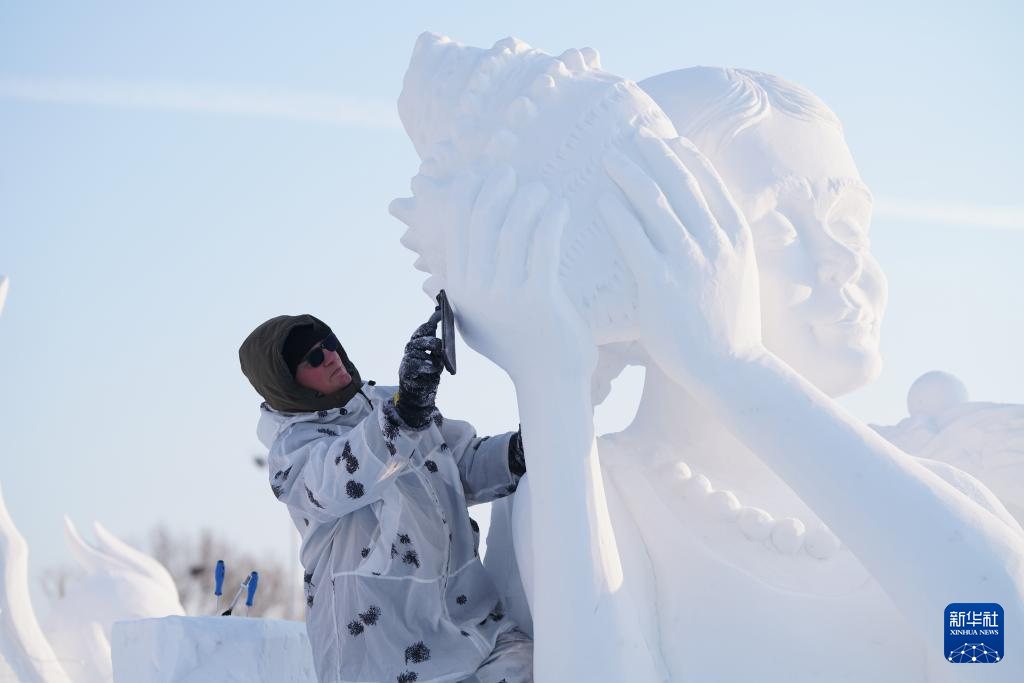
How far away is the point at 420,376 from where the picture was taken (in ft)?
9.49

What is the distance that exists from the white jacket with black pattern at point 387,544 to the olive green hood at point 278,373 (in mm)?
36

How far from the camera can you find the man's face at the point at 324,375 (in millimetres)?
3414

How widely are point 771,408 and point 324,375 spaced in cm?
132

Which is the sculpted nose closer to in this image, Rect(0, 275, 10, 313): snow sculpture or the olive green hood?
the olive green hood

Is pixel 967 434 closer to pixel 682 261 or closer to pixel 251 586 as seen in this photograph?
pixel 682 261

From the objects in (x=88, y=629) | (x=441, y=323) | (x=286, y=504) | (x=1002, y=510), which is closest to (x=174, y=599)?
(x=88, y=629)

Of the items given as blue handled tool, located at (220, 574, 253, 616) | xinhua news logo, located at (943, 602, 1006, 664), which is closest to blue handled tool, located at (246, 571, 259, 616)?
blue handled tool, located at (220, 574, 253, 616)

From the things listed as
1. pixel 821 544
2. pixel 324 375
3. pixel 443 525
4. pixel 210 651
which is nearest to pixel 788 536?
pixel 821 544

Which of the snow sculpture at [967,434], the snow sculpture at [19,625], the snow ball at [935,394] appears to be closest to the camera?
the snow sculpture at [967,434]

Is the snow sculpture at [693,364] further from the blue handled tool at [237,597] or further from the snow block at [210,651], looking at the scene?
the blue handled tool at [237,597]

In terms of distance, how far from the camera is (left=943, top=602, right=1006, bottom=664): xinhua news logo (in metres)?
2.48

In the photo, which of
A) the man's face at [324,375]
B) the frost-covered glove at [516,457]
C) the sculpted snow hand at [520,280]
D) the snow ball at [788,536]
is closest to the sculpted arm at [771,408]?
the sculpted snow hand at [520,280]

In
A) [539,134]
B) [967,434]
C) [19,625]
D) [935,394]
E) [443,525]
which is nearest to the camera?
[539,134]

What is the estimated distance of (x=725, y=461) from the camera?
10.4 ft
